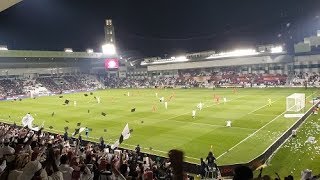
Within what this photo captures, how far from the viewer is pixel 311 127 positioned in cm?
2816

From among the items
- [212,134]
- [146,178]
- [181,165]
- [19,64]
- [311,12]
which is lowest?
[212,134]

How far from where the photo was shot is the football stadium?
36.6 feet

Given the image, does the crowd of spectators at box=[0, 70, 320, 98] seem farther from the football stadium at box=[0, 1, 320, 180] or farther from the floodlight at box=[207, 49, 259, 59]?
the floodlight at box=[207, 49, 259, 59]

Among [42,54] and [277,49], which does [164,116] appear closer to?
[277,49]

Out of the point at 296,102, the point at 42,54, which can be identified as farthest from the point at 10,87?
the point at 296,102

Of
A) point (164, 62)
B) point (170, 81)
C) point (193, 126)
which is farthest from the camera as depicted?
point (164, 62)

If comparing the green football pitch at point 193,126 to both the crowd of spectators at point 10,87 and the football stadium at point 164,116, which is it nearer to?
the football stadium at point 164,116

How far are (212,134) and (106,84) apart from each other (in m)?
82.6

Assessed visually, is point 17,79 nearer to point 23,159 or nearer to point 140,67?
point 140,67

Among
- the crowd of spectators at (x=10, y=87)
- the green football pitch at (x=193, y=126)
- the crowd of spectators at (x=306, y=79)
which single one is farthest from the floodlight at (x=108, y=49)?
the green football pitch at (x=193, y=126)

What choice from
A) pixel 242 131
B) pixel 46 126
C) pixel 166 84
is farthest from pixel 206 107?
pixel 166 84

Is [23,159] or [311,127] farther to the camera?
[311,127]

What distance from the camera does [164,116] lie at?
38.0 metres

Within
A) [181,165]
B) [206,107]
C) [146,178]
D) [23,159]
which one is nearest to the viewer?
[181,165]
